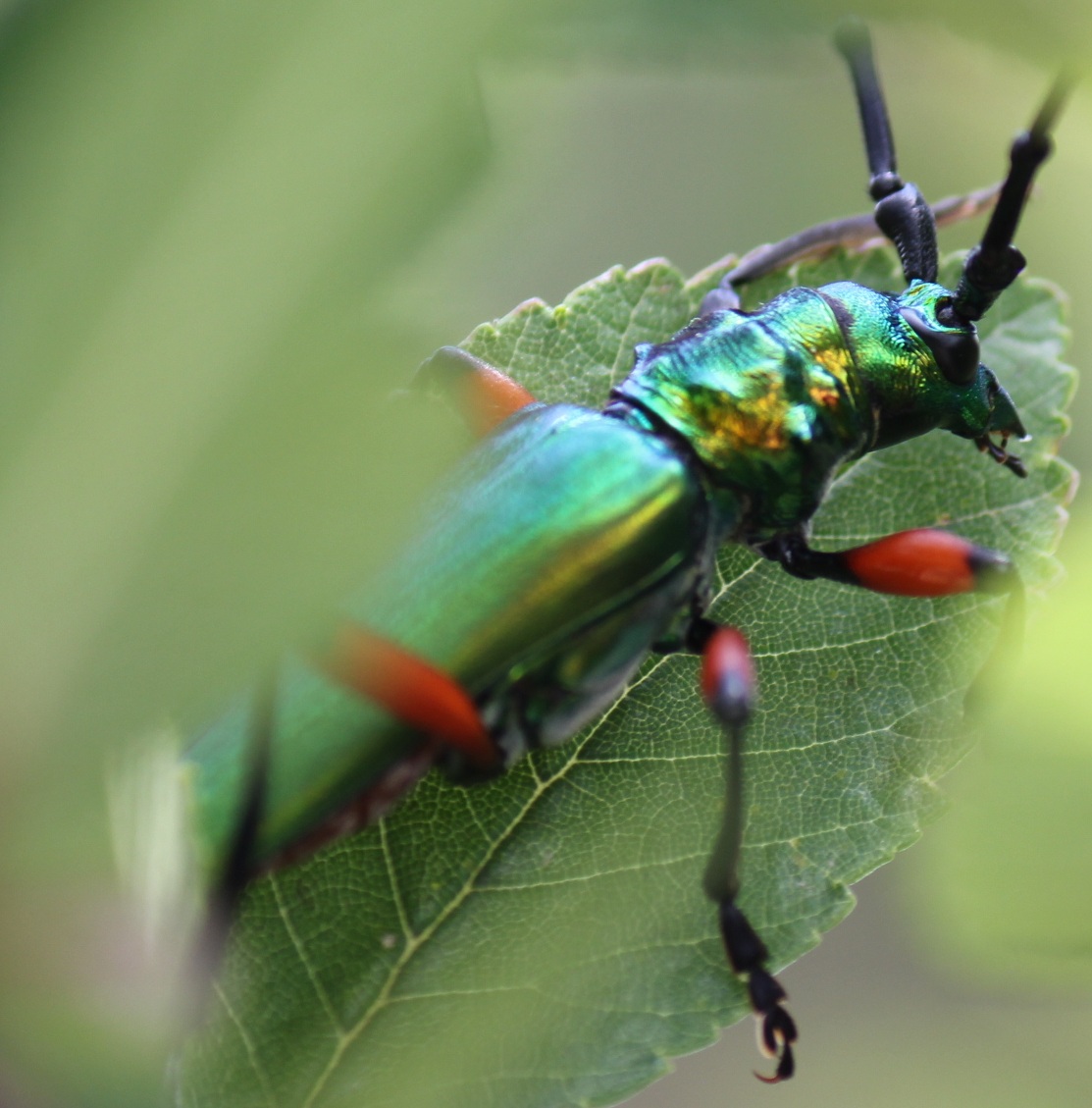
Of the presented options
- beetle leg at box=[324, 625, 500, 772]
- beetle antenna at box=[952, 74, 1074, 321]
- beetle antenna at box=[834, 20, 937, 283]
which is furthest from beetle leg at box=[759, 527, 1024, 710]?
beetle leg at box=[324, 625, 500, 772]

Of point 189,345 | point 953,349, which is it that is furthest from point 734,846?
point 189,345

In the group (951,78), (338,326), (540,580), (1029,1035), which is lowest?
(1029,1035)

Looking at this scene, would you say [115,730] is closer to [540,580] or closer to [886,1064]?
[540,580]

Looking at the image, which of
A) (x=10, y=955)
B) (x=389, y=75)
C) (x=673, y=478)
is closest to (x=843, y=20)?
(x=389, y=75)

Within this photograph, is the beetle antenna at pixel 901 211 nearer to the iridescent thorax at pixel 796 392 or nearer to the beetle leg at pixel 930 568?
the iridescent thorax at pixel 796 392

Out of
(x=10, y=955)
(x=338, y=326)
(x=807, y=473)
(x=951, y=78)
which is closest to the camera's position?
(x=338, y=326)

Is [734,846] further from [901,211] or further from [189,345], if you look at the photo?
[189,345]

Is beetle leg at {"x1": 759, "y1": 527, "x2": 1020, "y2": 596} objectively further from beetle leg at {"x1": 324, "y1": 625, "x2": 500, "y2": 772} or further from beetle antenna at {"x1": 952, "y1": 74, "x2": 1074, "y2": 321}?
beetle leg at {"x1": 324, "y1": 625, "x2": 500, "y2": 772}

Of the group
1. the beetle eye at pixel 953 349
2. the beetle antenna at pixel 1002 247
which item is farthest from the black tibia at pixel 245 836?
the beetle eye at pixel 953 349
